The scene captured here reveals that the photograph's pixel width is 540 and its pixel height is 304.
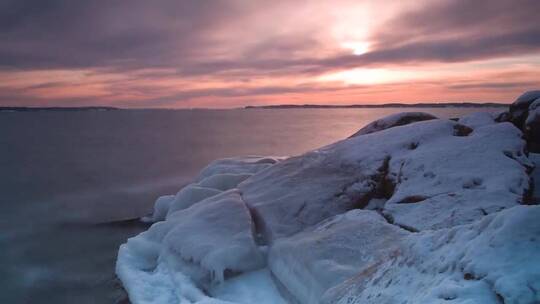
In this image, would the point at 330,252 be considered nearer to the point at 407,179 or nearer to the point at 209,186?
the point at 407,179

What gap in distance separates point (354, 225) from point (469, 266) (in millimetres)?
5377

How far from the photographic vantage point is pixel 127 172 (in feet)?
105

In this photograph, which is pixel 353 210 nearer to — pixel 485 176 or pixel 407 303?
pixel 485 176

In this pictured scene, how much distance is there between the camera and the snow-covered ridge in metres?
4.58

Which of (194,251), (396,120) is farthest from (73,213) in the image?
(396,120)

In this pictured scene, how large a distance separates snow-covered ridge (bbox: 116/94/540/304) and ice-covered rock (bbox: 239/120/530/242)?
33 mm

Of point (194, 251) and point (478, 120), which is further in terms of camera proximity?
point (478, 120)

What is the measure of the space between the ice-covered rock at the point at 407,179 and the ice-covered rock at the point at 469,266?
11.8 feet

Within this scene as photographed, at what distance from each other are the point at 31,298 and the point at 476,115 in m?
14.5

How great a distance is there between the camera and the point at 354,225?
918 cm

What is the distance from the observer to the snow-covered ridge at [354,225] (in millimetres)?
4578

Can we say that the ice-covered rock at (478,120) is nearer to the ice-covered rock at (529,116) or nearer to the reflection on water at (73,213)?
the ice-covered rock at (529,116)

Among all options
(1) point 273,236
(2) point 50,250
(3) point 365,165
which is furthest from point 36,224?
(3) point 365,165

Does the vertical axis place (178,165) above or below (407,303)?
below
